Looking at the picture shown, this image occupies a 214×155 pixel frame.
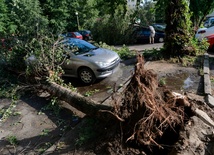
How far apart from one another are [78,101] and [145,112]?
2186 millimetres

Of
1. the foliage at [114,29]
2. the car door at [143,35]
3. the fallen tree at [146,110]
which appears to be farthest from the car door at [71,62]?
the car door at [143,35]

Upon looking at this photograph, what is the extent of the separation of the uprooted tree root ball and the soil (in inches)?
6.3

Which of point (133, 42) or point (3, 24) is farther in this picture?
point (3, 24)

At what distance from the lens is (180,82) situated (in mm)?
6918

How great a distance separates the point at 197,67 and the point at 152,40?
34.5 feet

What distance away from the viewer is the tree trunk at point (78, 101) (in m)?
4.40

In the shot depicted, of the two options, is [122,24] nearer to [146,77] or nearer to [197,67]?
[197,67]

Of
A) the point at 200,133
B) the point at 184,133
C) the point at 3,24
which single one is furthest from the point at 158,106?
the point at 3,24

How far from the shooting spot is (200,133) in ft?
11.2

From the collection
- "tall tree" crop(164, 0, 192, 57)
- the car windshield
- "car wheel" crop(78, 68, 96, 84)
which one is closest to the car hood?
the car windshield

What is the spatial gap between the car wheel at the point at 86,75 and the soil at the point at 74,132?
4.88 ft

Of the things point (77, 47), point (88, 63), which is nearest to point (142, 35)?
point (77, 47)

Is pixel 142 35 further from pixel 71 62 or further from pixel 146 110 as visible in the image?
pixel 146 110

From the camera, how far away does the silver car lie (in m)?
7.36
